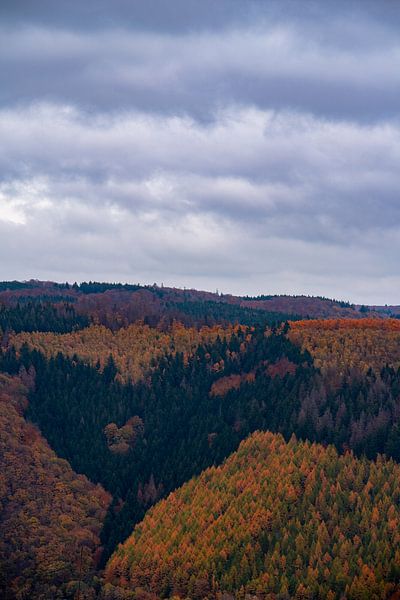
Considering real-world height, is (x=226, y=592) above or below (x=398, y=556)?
below

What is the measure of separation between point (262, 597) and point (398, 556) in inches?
1515

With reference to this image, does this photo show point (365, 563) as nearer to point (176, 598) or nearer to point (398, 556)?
point (398, 556)

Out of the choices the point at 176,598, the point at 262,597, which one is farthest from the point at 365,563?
the point at 176,598

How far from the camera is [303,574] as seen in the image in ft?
648

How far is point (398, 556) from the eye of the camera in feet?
636

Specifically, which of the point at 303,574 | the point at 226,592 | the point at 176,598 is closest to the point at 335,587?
the point at 303,574

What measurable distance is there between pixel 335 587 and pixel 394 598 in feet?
50.0

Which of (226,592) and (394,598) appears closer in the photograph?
(394,598)

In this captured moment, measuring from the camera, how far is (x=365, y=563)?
196375 mm

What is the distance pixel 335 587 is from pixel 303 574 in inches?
393

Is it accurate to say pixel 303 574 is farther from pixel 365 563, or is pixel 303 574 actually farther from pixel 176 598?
pixel 176 598

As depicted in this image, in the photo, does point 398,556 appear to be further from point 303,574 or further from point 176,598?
point 176,598

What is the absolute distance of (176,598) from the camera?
197m

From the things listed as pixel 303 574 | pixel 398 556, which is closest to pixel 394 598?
pixel 398 556
